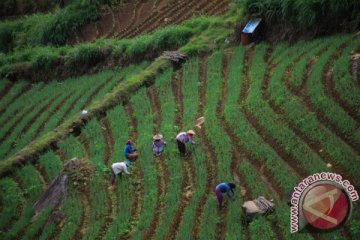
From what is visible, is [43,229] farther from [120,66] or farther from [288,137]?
[120,66]

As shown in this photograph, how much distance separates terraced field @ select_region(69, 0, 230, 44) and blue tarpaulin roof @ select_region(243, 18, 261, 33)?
4.67m

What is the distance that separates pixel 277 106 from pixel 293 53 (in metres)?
2.80

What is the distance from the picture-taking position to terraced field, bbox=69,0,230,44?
977 inches

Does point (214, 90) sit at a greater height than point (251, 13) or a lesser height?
lesser

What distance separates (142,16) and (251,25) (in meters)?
8.81

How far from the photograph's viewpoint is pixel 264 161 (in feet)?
44.6

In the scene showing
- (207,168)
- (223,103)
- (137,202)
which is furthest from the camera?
(223,103)

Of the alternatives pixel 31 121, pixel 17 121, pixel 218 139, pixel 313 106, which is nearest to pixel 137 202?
pixel 218 139

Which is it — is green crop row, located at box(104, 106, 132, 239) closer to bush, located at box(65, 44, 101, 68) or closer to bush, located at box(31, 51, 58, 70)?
bush, located at box(65, 44, 101, 68)

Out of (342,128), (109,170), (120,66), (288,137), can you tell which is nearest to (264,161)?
(288,137)

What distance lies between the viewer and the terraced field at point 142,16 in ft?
81.4

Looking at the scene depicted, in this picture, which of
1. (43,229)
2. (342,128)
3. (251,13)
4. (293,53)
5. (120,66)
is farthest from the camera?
(120,66)

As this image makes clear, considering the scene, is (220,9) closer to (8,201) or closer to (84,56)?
(84,56)

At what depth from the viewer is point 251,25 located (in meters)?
19.1
